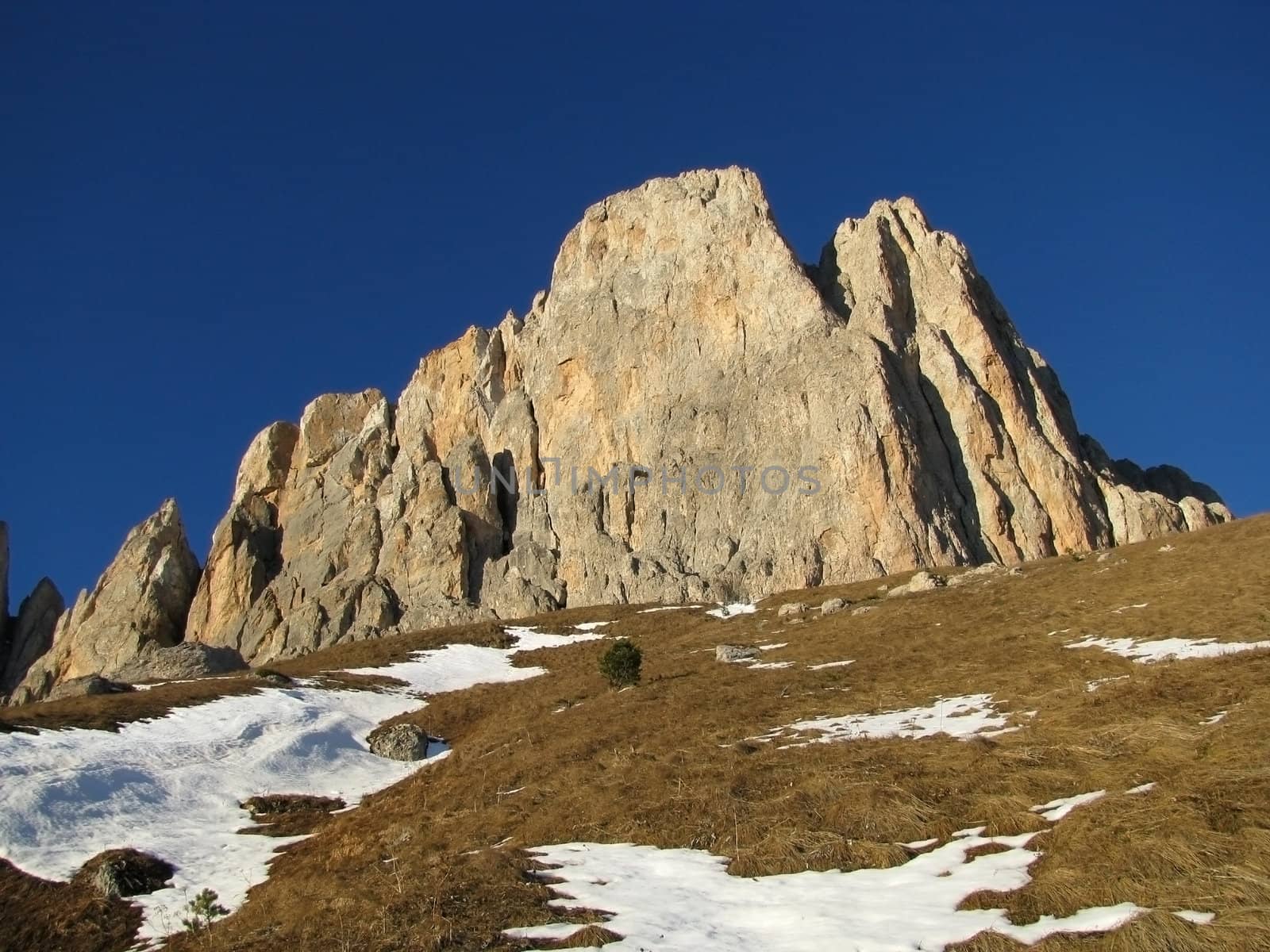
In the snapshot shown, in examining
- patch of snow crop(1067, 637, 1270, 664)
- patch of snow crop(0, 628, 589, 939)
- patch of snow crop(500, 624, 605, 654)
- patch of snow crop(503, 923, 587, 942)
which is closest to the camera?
patch of snow crop(503, 923, 587, 942)

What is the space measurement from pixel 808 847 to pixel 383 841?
8984mm

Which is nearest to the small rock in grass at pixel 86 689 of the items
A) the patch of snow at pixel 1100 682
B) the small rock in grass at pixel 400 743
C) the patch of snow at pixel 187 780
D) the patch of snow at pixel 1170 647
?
the patch of snow at pixel 187 780

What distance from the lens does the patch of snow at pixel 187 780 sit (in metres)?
18.1

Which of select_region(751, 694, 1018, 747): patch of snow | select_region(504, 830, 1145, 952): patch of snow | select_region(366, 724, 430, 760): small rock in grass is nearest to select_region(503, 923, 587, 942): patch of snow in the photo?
select_region(504, 830, 1145, 952): patch of snow

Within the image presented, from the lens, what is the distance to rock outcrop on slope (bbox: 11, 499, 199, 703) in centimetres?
8181

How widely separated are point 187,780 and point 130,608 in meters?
73.8

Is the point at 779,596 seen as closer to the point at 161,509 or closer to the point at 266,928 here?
the point at 266,928

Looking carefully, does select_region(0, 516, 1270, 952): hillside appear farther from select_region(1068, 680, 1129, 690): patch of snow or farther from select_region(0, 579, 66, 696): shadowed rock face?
select_region(0, 579, 66, 696): shadowed rock face

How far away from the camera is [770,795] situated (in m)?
15.1

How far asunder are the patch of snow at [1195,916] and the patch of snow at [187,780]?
14.6m

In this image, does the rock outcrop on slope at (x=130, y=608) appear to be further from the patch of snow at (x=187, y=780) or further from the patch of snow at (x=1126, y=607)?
the patch of snow at (x=1126, y=607)

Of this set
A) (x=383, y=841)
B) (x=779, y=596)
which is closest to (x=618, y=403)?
(x=779, y=596)

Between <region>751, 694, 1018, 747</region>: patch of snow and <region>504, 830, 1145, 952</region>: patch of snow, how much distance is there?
6.00m

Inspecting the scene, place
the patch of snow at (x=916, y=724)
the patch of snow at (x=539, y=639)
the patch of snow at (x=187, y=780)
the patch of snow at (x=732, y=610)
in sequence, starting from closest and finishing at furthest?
the patch of snow at (x=916, y=724) → the patch of snow at (x=187, y=780) → the patch of snow at (x=539, y=639) → the patch of snow at (x=732, y=610)
